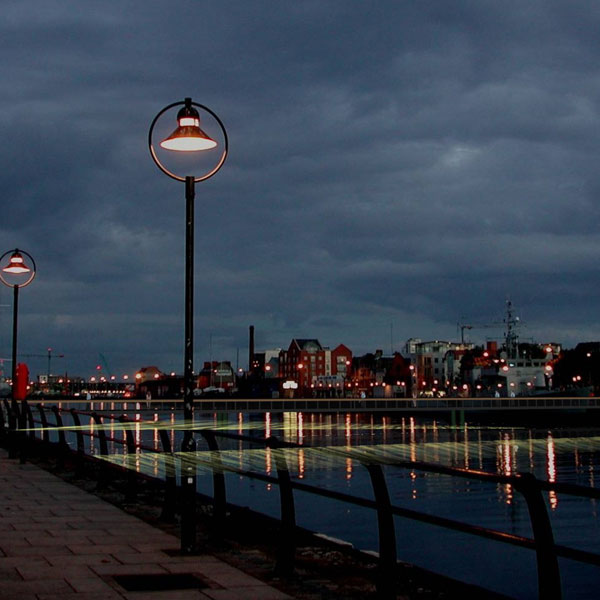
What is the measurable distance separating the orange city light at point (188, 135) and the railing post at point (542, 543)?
6558 mm

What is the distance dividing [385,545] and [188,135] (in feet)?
18.7

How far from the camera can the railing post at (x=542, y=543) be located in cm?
648

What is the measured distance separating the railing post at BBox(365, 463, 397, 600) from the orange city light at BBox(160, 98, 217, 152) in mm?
5161

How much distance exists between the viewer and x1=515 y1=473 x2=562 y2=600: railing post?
21.3 ft

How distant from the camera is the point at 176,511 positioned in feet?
45.0

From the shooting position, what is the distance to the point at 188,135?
11.9 metres

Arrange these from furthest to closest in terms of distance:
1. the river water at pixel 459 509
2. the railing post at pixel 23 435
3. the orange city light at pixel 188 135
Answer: the railing post at pixel 23 435 < the river water at pixel 459 509 < the orange city light at pixel 188 135

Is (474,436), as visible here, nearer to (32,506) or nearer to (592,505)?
(592,505)

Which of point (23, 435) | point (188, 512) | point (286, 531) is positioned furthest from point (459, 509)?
point (286, 531)

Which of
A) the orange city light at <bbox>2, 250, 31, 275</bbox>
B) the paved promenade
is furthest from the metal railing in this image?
the orange city light at <bbox>2, 250, 31, 275</bbox>

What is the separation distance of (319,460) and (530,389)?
87.4m

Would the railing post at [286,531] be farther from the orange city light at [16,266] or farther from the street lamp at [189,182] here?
the orange city light at [16,266]

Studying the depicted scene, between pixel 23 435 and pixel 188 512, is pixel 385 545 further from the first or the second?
pixel 23 435

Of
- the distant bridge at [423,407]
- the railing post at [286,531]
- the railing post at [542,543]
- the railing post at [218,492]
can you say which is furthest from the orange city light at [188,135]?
the distant bridge at [423,407]
